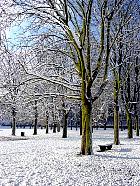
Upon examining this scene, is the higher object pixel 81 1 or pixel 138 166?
pixel 81 1

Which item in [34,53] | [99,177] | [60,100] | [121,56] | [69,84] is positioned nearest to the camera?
[99,177]

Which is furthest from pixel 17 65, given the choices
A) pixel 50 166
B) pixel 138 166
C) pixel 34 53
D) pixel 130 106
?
pixel 130 106

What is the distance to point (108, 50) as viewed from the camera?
16.8 meters

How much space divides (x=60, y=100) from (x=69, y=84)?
16.8 m

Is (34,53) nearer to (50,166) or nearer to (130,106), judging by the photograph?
(50,166)

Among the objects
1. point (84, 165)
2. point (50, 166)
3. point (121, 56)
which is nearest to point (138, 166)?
point (84, 165)

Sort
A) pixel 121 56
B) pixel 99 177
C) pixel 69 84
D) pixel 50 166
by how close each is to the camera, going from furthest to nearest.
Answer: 1. pixel 121 56
2. pixel 69 84
3. pixel 50 166
4. pixel 99 177

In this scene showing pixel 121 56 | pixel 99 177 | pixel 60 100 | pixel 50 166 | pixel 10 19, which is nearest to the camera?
pixel 99 177

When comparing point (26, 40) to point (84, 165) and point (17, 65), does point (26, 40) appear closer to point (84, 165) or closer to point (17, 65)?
point (17, 65)

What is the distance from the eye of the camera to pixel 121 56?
25.4m

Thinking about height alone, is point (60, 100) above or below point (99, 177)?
above

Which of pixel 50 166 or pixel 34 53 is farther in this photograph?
pixel 34 53

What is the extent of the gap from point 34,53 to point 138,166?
754 cm

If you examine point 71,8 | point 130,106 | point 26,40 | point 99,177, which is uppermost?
point 71,8
